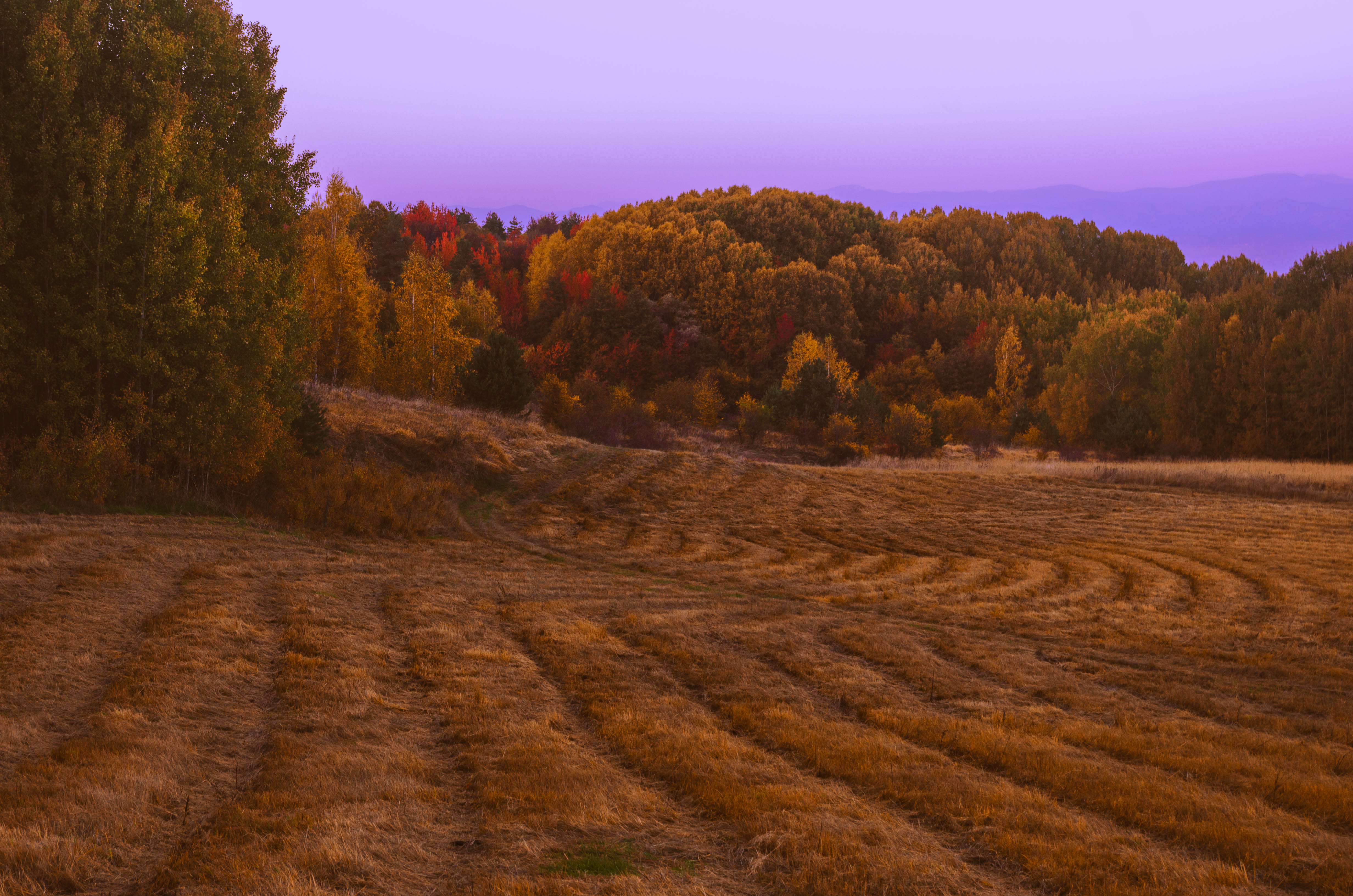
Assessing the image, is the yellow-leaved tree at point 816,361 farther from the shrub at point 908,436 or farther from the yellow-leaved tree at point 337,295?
the yellow-leaved tree at point 337,295

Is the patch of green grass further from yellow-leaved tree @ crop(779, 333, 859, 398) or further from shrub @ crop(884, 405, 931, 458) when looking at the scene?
yellow-leaved tree @ crop(779, 333, 859, 398)

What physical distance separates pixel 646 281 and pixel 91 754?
86969 mm

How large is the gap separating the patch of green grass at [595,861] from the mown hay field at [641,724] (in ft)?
0.09

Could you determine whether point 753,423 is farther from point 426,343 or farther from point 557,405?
point 426,343

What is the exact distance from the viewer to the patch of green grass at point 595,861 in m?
4.86

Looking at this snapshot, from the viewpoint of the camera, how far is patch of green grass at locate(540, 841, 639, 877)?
4.86 m

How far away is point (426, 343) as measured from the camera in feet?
140

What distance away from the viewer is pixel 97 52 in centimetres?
1770

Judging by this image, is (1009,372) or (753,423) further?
(1009,372)

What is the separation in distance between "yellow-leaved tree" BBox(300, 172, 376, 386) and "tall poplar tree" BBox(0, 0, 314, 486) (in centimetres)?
1679

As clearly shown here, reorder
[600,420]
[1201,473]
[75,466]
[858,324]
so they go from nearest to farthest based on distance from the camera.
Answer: [75,466], [1201,473], [600,420], [858,324]

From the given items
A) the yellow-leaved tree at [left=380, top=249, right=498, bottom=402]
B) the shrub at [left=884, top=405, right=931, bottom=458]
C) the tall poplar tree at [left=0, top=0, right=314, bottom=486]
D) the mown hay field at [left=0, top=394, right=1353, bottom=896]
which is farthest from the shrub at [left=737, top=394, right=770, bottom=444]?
the tall poplar tree at [left=0, top=0, right=314, bottom=486]

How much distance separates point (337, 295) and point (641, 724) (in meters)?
35.9

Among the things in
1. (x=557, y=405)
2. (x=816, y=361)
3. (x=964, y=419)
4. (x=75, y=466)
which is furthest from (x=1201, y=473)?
(x=75, y=466)
